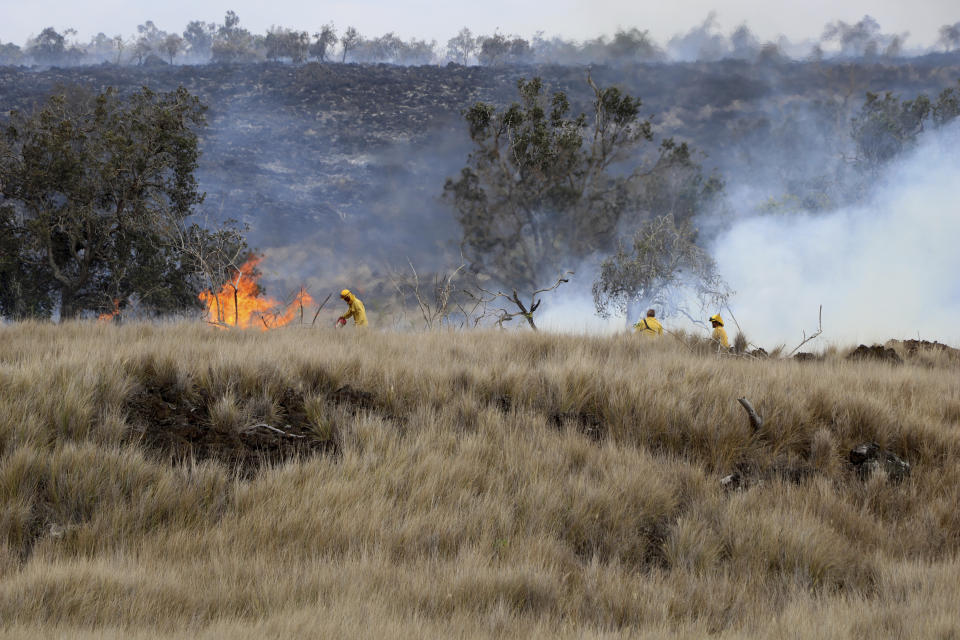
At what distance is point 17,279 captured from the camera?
1969 cm

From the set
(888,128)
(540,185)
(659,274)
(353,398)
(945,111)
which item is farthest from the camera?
(945,111)

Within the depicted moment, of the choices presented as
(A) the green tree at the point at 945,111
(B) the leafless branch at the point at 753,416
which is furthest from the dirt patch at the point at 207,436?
(A) the green tree at the point at 945,111

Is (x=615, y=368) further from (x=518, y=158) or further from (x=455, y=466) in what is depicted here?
(x=518, y=158)

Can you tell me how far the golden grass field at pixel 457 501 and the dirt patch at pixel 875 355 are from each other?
2905mm

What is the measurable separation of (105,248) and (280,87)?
47943mm

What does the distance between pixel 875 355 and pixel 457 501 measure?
7.60 meters

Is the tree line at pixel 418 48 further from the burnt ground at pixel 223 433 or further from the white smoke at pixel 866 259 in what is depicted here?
the burnt ground at pixel 223 433

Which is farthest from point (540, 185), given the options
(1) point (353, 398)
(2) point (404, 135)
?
(2) point (404, 135)

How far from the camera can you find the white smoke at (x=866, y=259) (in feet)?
118

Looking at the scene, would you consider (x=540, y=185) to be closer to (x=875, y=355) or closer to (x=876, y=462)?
(x=875, y=355)

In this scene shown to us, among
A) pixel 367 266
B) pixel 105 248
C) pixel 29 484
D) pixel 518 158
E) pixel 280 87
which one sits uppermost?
pixel 280 87

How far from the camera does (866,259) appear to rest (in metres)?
38.9

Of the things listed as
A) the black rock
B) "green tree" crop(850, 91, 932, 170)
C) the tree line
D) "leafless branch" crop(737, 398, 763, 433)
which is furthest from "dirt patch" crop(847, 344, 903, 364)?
the tree line

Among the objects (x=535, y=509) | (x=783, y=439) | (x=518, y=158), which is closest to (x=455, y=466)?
(x=535, y=509)
